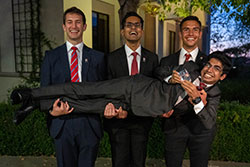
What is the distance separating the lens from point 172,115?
265cm

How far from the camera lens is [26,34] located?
7.00 meters

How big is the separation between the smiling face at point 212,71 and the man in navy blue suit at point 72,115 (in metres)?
1.23

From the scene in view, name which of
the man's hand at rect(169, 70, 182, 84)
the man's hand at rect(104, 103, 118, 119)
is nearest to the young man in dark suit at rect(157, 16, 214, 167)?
the man's hand at rect(169, 70, 182, 84)

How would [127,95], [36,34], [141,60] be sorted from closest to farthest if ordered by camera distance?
[127,95], [141,60], [36,34]

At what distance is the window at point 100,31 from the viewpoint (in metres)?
8.48

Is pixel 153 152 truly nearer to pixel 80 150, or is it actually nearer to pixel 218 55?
pixel 80 150

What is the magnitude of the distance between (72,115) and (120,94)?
1.97ft

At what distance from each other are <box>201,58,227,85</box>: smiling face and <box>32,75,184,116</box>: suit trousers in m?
0.31

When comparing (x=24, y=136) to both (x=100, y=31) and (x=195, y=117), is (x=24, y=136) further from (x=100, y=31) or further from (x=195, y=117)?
(x=100, y=31)

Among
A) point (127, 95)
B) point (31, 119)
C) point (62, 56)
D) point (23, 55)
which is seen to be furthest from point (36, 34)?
point (127, 95)

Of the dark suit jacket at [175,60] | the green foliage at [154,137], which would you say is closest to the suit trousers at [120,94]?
the dark suit jacket at [175,60]

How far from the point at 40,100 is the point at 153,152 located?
2.72m

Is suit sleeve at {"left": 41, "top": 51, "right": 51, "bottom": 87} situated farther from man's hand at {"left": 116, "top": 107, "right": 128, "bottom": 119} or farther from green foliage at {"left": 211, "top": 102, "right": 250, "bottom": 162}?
green foliage at {"left": 211, "top": 102, "right": 250, "bottom": 162}

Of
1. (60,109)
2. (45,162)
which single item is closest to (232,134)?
(60,109)
